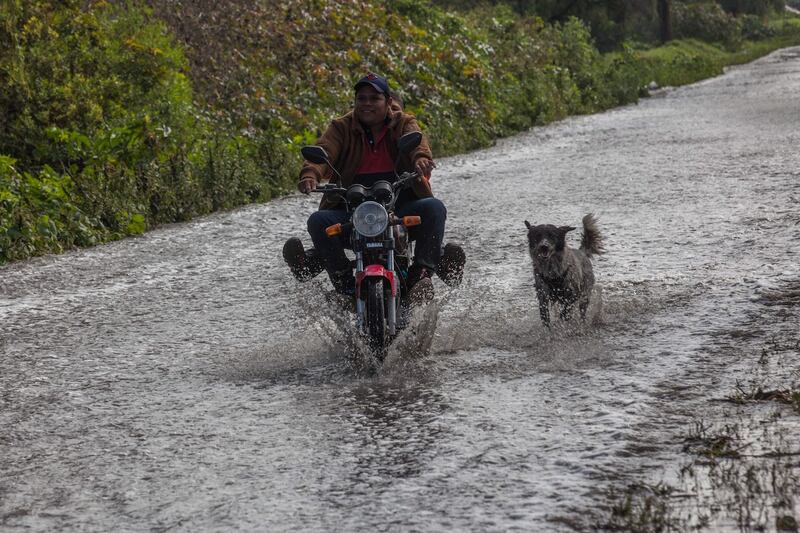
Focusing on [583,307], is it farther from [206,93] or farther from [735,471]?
[206,93]

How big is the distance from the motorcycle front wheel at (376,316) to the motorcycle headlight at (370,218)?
0.30 metres

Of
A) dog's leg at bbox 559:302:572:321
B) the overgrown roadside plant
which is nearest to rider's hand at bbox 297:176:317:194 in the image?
dog's leg at bbox 559:302:572:321

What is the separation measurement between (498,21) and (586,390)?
2813 cm

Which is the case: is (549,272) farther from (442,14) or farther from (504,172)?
(442,14)

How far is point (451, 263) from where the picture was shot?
787 centimetres

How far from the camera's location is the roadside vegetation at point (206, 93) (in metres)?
14.1

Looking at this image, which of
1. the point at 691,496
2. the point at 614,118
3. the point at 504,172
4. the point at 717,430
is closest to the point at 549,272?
the point at 717,430

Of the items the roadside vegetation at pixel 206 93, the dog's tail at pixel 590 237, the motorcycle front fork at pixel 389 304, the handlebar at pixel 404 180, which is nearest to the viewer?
the motorcycle front fork at pixel 389 304

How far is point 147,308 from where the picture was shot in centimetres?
957

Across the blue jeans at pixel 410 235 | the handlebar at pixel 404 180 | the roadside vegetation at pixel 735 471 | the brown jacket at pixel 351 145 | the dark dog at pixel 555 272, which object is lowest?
the roadside vegetation at pixel 735 471

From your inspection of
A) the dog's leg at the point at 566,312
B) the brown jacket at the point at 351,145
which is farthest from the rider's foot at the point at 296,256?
the dog's leg at the point at 566,312

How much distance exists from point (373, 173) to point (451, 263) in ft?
→ 2.66

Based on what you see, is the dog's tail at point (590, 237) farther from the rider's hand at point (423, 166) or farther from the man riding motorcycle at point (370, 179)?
the rider's hand at point (423, 166)

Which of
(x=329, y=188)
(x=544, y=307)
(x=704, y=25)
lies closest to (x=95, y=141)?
(x=329, y=188)
